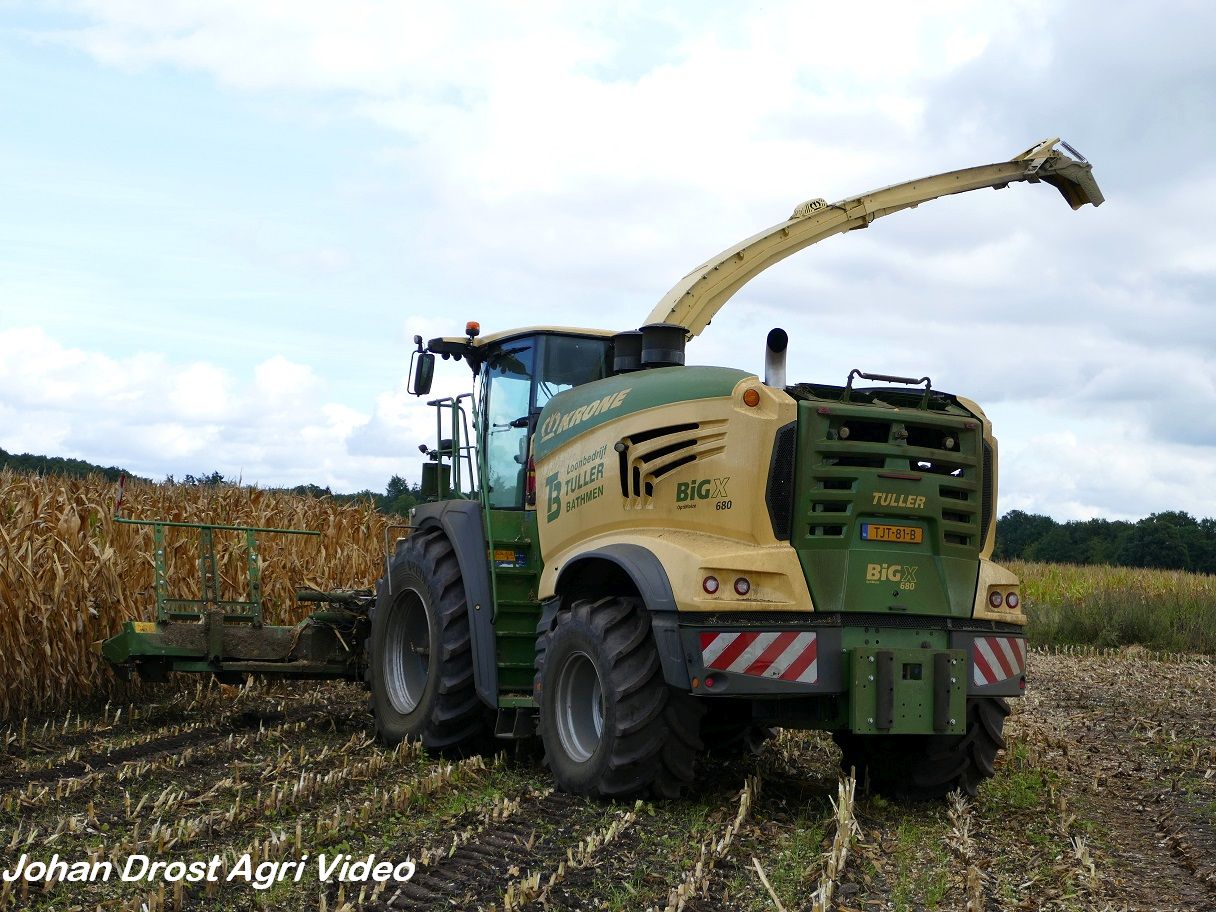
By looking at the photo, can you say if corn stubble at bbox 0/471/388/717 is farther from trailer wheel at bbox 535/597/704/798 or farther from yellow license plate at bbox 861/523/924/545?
yellow license plate at bbox 861/523/924/545

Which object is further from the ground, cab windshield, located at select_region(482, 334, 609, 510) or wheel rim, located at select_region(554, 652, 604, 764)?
cab windshield, located at select_region(482, 334, 609, 510)

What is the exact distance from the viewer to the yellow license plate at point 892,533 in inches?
266

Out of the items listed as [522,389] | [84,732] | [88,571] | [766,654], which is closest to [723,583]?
[766,654]

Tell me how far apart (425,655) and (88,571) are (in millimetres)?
3217

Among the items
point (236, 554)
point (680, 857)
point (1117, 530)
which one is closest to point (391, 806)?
point (680, 857)

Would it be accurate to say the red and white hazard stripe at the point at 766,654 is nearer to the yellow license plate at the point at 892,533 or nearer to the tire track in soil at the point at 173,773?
the yellow license plate at the point at 892,533

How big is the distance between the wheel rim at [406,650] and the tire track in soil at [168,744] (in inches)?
32.3

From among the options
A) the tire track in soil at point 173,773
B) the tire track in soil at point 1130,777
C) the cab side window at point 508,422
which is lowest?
the tire track in soil at point 1130,777

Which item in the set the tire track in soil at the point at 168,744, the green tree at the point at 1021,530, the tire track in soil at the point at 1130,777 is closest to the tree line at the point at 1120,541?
the green tree at the point at 1021,530

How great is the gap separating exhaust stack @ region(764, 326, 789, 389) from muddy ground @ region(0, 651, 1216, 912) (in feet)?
6.94

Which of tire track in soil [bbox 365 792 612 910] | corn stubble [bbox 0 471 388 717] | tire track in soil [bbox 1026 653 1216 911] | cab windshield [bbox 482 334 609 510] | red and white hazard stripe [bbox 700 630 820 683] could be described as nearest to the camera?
tire track in soil [bbox 365 792 612 910]

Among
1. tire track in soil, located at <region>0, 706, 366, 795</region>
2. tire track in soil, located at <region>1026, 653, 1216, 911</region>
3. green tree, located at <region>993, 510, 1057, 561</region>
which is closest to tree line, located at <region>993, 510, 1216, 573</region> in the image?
green tree, located at <region>993, 510, 1057, 561</region>

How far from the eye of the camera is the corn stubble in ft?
32.2

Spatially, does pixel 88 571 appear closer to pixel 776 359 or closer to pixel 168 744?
pixel 168 744
